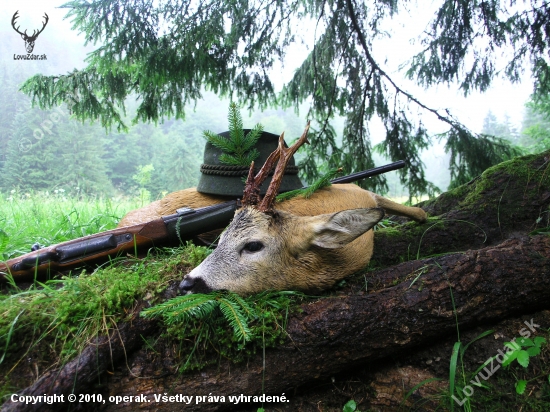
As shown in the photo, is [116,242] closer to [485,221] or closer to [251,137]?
[251,137]

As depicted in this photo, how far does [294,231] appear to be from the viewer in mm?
2408

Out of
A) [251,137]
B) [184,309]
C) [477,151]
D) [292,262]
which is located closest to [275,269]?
[292,262]

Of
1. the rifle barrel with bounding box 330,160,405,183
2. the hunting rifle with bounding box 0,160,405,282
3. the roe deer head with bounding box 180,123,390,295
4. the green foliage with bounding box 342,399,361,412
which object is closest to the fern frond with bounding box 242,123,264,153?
the hunting rifle with bounding box 0,160,405,282

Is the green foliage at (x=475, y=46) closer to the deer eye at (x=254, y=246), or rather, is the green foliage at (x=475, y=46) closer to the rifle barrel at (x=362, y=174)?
the rifle barrel at (x=362, y=174)

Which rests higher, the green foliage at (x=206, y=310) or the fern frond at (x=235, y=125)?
the fern frond at (x=235, y=125)

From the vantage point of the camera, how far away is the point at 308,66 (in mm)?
5434

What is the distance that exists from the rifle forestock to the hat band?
0.27 meters

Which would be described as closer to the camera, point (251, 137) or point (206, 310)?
point (206, 310)

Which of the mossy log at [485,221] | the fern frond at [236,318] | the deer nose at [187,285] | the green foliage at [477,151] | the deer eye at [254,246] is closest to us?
the fern frond at [236,318]

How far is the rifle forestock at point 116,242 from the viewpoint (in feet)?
9.03

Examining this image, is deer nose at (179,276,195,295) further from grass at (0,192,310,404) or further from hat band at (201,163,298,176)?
hat band at (201,163,298,176)

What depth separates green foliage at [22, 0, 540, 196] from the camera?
434cm

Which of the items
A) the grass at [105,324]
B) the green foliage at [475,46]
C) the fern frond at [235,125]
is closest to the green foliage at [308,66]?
the green foliage at [475,46]

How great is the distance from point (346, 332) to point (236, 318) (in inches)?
24.1
